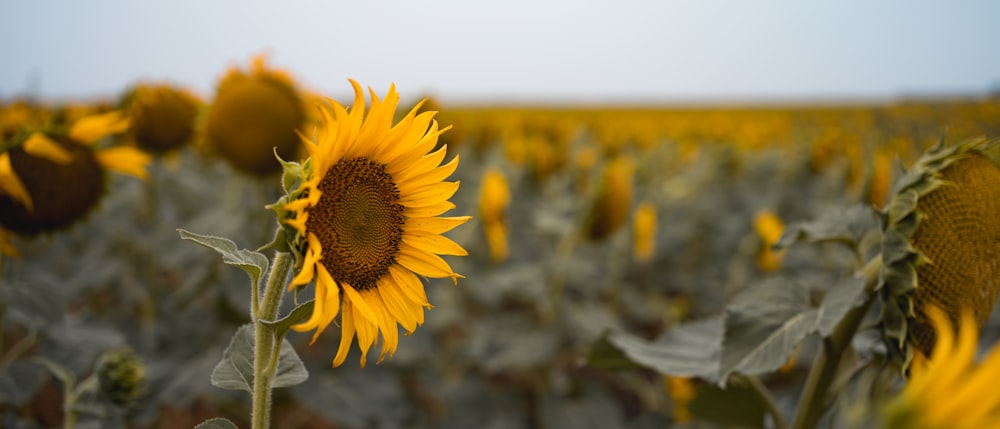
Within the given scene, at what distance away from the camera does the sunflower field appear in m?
0.87

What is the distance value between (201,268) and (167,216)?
0.28m

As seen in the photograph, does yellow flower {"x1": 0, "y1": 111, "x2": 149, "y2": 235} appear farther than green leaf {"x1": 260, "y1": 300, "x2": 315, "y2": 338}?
Yes

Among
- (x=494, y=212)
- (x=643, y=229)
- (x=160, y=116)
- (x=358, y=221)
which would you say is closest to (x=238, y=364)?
(x=358, y=221)

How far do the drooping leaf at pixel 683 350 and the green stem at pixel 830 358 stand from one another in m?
0.20

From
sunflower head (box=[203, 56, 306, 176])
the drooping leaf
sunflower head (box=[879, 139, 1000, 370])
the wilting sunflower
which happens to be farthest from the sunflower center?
sunflower head (box=[203, 56, 306, 176])

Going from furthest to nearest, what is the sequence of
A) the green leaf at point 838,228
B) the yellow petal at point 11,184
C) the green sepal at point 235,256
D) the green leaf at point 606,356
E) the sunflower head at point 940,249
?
the green leaf at point 606,356 < the yellow petal at point 11,184 < the green leaf at point 838,228 < the sunflower head at point 940,249 < the green sepal at point 235,256

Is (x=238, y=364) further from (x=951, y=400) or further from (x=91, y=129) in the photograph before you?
(x=91, y=129)

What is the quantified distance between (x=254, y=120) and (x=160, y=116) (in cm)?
59

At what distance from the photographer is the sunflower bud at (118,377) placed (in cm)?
143

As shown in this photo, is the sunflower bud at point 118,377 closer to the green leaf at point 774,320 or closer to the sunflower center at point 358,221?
the sunflower center at point 358,221

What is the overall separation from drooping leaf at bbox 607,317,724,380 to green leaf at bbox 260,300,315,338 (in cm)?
76

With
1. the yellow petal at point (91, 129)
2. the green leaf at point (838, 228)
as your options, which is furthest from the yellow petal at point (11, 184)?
the green leaf at point (838, 228)

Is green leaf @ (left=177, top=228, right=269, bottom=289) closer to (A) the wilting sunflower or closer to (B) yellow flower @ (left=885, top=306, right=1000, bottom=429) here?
(A) the wilting sunflower

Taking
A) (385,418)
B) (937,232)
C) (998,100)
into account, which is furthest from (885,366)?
(385,418)
